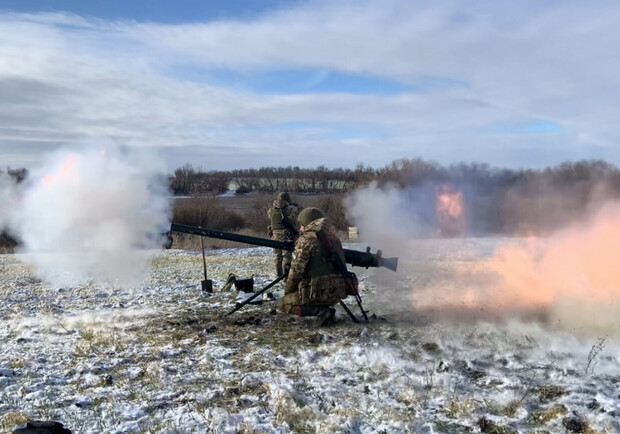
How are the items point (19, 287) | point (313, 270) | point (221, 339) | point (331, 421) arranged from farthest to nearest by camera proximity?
point (19, 287) < point (313, 270) < point (221, 339) < point (331, 421)

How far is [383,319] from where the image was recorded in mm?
11664

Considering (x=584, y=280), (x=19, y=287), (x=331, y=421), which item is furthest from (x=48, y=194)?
(x=584, y=280)

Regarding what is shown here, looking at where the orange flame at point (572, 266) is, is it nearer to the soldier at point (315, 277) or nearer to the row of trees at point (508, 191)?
the row of trees at point (508, 191)

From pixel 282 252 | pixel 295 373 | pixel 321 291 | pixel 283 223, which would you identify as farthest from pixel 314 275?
pixel 282 252

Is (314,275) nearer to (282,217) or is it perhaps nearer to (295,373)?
(295,373)

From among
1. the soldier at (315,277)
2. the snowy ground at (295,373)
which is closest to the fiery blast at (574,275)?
the snowy ground at (295,373)

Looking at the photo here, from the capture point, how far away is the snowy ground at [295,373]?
6.28 metres

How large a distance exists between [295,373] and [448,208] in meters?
9.42

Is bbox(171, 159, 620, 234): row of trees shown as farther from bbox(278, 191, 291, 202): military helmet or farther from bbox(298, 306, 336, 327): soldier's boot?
bbox(298, 306, 336, 327): soldier's boot

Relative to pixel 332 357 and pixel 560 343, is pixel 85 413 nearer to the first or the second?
pixel 332 357

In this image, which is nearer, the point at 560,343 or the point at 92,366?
the point at 92,366

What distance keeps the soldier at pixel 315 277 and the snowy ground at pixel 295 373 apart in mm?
359

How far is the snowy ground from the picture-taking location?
628cm

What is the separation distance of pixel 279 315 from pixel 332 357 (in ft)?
10.9
